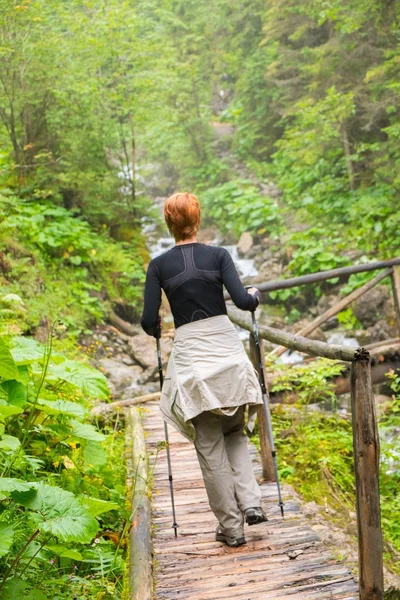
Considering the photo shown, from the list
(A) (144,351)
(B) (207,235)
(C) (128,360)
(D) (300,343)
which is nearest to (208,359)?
(D) (300,343)

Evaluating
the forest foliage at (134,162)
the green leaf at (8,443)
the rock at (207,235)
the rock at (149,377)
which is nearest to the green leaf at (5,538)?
the green leaf at (8,443)

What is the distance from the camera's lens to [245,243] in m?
17.2

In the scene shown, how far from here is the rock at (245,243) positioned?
1700cm

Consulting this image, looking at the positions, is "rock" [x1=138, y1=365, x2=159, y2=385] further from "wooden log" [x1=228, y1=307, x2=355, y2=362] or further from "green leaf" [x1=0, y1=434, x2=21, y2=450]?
"green leaf" [x1=0, y1=434, x2=21, y2=450]

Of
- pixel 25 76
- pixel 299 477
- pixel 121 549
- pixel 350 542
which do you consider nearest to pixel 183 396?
pixel 121 549

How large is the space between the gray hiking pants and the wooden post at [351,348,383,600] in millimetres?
916

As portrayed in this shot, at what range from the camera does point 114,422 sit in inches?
250

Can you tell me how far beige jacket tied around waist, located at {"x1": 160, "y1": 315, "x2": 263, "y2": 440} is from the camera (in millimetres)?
3242

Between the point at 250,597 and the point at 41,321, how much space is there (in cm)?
723

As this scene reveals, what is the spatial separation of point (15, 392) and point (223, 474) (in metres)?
1.22

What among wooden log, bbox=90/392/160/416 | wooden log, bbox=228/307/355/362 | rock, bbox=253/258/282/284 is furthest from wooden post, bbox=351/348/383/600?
rock, bbox=253/258/282/284

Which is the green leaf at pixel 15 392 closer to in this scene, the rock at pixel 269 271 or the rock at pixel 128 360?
the rock at pixel 128 360

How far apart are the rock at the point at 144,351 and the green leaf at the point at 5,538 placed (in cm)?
856

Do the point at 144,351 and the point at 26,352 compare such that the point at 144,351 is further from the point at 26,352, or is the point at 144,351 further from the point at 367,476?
the point at 367,476
